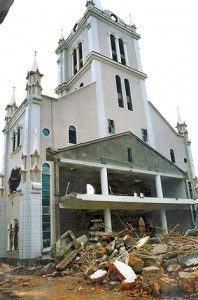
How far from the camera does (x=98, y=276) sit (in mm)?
9508

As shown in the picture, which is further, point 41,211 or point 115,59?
point 115,59

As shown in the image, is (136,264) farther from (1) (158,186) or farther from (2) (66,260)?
(1) (158,186)

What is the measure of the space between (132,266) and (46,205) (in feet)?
33.7

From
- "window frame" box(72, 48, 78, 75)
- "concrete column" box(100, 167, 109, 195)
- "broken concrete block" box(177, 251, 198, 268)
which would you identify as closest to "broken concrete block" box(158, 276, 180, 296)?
"broken concrete block" box(177, 251, 198, 268)

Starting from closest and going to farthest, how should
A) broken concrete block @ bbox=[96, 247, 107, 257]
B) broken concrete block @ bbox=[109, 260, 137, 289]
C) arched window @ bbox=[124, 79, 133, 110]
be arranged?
1. broken concrete block @ bbox=[109, 260, 137, 289]
2. broken concrete block @ bbox=[96, 247, 107, 257]
3. arched window @ bbox=[124, 79, 133, 110]

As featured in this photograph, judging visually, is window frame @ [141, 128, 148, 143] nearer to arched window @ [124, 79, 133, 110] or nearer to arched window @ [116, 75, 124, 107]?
arched window @ [124, 79, 133, 110]

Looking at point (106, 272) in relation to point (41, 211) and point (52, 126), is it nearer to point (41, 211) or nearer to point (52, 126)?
point (41, 211)

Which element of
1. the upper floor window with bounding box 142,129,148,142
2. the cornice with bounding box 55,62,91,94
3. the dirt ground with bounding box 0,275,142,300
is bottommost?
the dirt ground with bounding box 0,275,142,300

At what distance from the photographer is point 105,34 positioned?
105 feet

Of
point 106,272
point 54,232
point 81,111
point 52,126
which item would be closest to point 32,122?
point 52,126

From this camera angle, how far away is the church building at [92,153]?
18656 mm

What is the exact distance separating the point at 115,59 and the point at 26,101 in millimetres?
14382

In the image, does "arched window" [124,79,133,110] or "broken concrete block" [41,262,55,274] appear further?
"arched window" [124,79,133,110]

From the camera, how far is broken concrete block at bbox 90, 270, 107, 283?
943 cm
